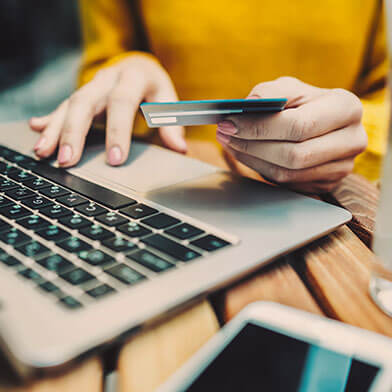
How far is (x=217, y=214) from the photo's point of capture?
35 centimetres

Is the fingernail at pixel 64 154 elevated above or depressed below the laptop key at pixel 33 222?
above

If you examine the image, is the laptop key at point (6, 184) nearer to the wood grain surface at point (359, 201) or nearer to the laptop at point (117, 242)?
the laptop at point (117, 242)

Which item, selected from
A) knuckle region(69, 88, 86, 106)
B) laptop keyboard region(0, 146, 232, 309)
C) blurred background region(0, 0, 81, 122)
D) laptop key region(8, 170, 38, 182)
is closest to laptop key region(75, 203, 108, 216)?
laptop keyboard region(0, 146, 232, 309)

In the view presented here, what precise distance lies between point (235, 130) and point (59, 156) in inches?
8.4

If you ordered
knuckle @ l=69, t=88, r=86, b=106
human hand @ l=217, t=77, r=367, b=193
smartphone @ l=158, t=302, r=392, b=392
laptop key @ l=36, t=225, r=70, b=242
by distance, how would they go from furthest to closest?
knuckle @ l=69, t=88, r=86, b=106 < human hand @ l=217, t=77, r=367, b=193 < laptop key @ l=36, t=225, r=70, b=242 < smartphone @ l=158, t=302, r=392, b=392

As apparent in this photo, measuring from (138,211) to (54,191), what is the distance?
0.10 m

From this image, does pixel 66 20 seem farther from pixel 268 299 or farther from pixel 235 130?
pixel 268 299

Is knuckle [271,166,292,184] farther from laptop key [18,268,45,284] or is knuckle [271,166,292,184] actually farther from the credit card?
laptop key [18,268,45,284]

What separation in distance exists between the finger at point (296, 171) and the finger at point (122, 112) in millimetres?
130

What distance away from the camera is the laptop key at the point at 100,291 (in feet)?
0.72

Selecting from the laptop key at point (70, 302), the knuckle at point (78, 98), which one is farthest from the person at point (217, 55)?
the laptop key at point (70, 302)

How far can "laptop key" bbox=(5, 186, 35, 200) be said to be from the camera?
37 cm

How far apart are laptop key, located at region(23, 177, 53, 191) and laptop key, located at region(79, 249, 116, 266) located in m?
0.16

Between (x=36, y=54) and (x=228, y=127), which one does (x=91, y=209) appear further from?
(x=36, y=54)
